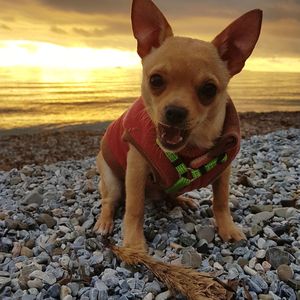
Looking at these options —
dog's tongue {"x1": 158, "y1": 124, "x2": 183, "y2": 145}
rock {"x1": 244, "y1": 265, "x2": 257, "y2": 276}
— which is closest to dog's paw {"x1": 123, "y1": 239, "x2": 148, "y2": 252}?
rock {"x1": 244, "y1": 265, "x2": 257, "y2": 276}

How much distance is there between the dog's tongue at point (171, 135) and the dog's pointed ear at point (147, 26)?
0.61m

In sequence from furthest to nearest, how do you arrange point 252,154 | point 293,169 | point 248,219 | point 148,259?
1. point 252,154
2. point 293,169
3. point 248,219
4. point 148,259

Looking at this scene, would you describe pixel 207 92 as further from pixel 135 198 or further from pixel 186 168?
pixel 135 198

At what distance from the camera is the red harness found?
3580 mm

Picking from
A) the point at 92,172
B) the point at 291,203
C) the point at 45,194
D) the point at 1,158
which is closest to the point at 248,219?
the point at 291,203

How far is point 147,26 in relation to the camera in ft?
11.6

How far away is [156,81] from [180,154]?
24.1 inches

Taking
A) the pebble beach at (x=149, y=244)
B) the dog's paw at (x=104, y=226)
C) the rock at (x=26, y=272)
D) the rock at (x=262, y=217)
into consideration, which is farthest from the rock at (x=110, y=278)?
the rock at (x=262, y=217)

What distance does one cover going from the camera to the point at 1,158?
8539 millimetres

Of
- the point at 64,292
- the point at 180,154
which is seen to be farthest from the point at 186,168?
the point at 64,292

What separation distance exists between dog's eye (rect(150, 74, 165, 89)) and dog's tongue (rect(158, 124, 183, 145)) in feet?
0.81

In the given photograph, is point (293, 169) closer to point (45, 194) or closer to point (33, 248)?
point (45, 194)

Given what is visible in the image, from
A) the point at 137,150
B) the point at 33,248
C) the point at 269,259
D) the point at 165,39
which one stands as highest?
the point at 165,39

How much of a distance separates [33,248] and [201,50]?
182 centimetres
